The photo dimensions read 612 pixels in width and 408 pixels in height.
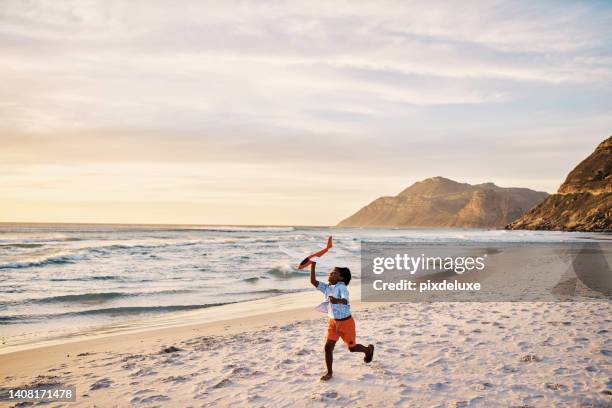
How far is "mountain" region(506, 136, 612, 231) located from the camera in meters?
78.5

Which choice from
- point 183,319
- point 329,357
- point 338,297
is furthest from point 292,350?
point 183,319

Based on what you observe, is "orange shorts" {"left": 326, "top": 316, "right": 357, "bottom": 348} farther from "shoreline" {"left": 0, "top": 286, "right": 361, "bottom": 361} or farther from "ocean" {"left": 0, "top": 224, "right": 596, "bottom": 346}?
"shoreline" {"left": 0, "top": 286, "right": 361, "bottom": 361}

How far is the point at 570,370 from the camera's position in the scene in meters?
5.38

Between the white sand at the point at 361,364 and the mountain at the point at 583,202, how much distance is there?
270 feet

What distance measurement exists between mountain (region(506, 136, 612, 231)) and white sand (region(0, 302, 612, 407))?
82254 mm

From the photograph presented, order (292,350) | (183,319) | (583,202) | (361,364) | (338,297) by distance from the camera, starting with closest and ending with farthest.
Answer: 1. (338,297)
2. (361,364)
3. (292,350)
4. (183,319)
5. (583,202)

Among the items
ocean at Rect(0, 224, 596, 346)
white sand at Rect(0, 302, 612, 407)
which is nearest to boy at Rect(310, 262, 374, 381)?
white sand at Rect(0, 302, 612, 407)

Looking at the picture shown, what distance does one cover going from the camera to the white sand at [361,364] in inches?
190

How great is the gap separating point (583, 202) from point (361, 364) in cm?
10215

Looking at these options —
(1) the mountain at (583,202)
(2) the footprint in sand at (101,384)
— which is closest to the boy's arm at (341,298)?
(2) the footprint in sand at (101,384)

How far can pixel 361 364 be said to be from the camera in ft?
19.4

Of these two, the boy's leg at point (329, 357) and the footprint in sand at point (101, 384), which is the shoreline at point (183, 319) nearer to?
the footprint in sand at point (101, 384)

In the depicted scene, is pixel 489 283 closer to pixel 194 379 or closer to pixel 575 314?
pixel 575 314

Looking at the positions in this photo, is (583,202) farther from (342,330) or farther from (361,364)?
(342,330)
